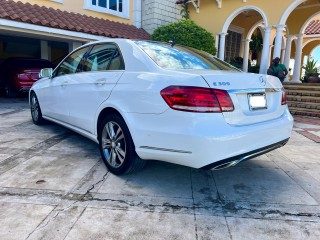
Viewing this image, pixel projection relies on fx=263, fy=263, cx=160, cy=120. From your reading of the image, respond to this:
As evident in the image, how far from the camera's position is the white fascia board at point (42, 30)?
7.41 metres

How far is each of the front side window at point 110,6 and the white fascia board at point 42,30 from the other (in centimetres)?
232

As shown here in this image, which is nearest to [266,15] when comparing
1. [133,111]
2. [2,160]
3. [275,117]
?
[275,117]

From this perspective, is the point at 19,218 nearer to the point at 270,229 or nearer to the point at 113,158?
the point at 113,158

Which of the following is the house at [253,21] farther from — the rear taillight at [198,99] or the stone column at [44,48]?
the rear taillight at [198,99]

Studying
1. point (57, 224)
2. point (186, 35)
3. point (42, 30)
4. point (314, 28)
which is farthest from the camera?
point (314, 28)

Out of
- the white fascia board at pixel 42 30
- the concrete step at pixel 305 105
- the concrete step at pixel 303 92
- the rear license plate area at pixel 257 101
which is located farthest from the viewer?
the concrete step at pixel 303 92

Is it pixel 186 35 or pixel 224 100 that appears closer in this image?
pixel 224 100

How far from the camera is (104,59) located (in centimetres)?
340

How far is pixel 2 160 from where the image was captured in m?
3.47

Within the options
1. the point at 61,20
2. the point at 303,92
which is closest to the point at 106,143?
the point at 61,20

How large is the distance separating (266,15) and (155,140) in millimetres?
9591

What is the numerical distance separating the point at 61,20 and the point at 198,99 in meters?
8.16

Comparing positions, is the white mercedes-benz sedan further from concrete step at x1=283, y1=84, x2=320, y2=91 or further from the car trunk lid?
concrete step at x1=283, y1=84, x2=320, y2=91

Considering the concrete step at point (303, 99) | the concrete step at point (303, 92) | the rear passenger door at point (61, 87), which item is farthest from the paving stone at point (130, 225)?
the concrete step at point (303, 92)
